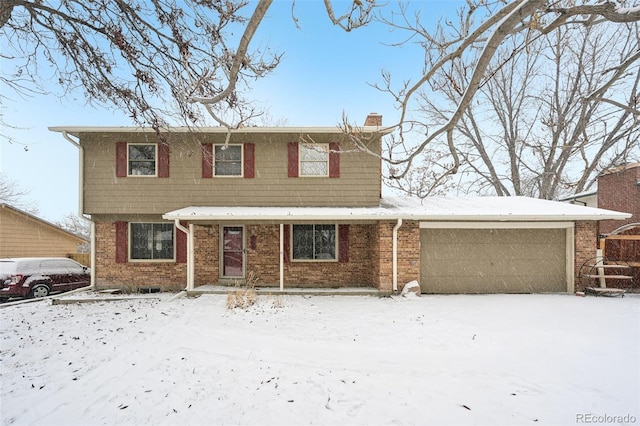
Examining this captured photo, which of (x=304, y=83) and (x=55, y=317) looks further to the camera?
(x=304, y=83)

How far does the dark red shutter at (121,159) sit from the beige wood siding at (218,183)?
0.38ft

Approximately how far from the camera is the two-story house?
31.0ft

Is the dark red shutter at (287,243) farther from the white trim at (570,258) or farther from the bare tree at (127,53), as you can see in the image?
the white trim at (570,258)

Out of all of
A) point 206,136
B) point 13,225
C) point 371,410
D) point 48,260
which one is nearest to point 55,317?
point 48,260

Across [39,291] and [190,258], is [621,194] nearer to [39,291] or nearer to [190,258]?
[190,258]

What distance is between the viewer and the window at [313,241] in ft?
33.0

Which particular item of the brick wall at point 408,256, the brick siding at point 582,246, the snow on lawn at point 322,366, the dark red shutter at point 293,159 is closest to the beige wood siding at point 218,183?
the dark red shutter at point 293,159

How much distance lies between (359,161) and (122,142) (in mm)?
7135

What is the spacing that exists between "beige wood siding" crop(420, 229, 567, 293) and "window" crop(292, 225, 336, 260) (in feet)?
8.84

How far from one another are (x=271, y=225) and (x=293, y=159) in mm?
2107

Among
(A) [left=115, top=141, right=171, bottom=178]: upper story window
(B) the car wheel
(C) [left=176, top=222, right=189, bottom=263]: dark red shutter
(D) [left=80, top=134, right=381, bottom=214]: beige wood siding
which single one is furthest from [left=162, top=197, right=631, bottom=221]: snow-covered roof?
(B) the car wheel

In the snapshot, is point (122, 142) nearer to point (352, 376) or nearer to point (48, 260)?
point (48, 260)

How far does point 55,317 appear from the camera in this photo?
7035 millimetres

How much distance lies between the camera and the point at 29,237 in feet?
51.2
